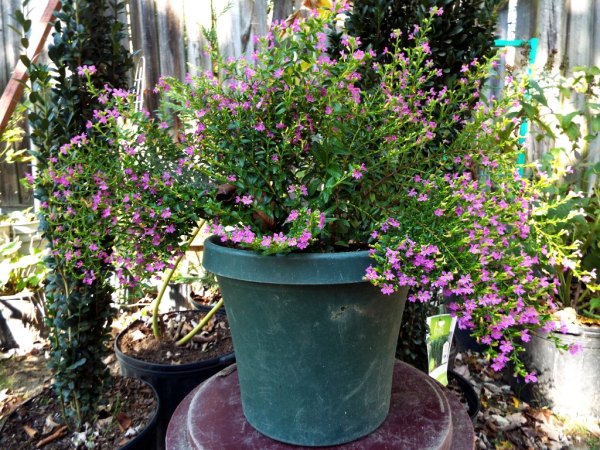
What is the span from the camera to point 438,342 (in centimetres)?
155

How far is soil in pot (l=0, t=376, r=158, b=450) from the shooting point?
1.55 meters

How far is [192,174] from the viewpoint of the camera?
3.75 ft

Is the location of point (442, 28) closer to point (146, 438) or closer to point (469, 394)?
point (469, 394)

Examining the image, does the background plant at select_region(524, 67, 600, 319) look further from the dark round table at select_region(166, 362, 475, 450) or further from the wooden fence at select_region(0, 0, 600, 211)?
the dark round table at select_region(166, 362, 475, 450)

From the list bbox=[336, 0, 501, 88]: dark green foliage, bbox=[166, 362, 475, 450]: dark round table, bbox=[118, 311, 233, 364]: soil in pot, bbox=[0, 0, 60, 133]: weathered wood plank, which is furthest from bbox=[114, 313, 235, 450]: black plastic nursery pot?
bbox=[336, 0, 501, 88]: dark green foliage

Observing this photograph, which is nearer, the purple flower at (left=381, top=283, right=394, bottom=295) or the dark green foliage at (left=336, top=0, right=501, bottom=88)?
the purple flower at (left=381, top=283, right=394, bottom=295)

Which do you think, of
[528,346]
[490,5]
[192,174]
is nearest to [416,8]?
[490,5]

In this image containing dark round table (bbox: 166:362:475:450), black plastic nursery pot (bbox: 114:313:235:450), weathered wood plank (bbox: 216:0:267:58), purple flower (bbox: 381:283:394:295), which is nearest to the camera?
purple flower (bbox: 381:283:394:295)

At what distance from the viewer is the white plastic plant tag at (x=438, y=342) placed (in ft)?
4.99

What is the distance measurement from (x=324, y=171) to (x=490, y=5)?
997 mm

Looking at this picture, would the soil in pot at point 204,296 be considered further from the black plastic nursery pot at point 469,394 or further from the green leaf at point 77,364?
the black plastic nursery pot at point 469,394

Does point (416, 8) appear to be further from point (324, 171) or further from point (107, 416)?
point (107, 416)

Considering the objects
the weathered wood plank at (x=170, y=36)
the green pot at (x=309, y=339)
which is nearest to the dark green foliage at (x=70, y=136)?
the green pot at (x=309, y=339)

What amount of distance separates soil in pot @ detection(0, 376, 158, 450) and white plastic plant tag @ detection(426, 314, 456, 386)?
96 centimetres
